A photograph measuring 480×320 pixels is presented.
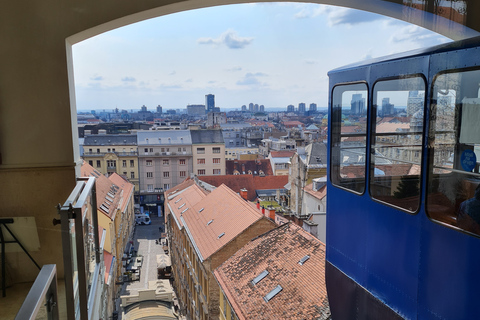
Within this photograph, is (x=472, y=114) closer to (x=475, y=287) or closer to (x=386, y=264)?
(x=475, y=287)

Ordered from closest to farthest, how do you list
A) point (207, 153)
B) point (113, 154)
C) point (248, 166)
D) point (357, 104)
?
point (357, 104) → point (113, 154) → point (207, 153) → point (248, 166)

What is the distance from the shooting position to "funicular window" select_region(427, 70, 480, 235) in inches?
54.9

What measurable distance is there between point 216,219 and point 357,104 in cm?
787

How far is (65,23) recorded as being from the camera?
5.30ft

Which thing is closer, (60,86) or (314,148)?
(60,86)

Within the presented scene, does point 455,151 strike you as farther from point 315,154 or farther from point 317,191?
point 315,154

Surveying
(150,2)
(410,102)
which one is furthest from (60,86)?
(410,102)

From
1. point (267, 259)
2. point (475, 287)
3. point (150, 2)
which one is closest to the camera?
point (475, 287)

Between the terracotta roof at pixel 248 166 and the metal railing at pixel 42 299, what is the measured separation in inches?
968

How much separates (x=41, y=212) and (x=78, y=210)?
70 centimetres

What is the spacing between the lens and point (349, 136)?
2.17m

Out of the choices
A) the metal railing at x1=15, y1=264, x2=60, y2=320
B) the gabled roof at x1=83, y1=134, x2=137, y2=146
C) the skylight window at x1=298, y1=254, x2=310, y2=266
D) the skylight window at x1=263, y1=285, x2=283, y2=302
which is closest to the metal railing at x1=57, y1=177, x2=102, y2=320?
the metal railing at x1=15, y1=264, x2=60, y2=320

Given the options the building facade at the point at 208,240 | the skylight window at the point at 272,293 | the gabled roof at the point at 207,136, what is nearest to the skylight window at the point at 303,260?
the skylight window at the point at 272,293

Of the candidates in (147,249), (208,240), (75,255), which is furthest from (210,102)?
(75,255)
